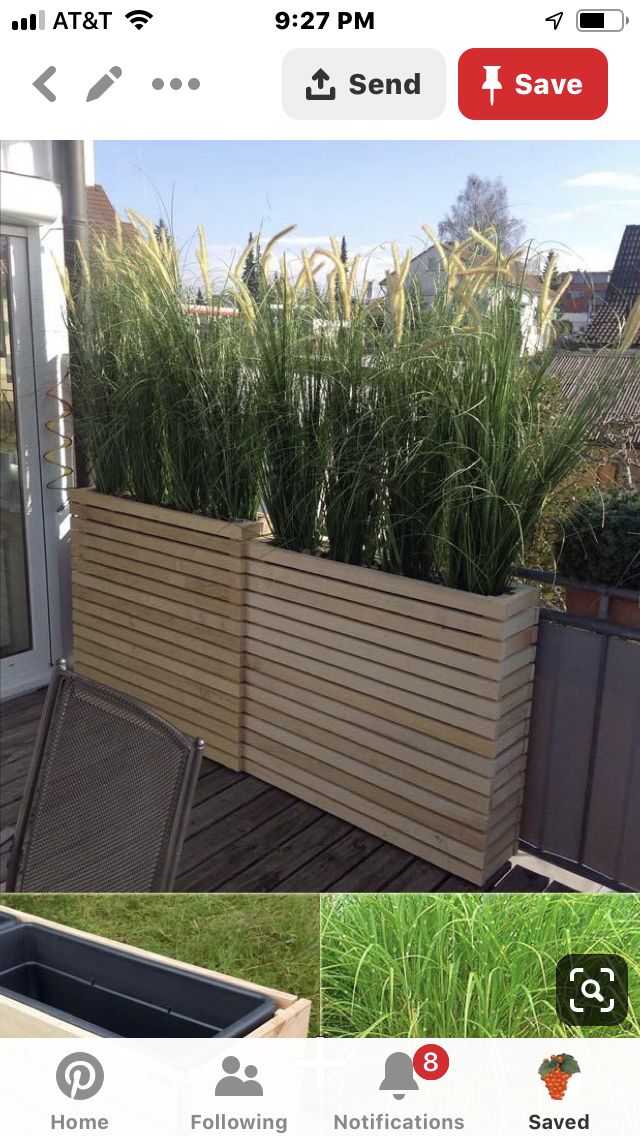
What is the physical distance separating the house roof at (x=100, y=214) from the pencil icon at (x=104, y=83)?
240 centimetres

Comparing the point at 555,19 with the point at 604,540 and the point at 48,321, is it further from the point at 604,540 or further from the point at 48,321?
the point at 48,321

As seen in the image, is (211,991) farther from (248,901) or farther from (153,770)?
(153,770)

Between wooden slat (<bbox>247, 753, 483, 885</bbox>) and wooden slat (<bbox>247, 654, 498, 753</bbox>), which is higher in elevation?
wooden slat (<bbox>247, 654, 498, 753</bbox>)

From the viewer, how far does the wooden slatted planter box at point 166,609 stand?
3197mm

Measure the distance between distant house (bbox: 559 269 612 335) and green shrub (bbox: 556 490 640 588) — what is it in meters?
0.46

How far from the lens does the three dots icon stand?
1315mm

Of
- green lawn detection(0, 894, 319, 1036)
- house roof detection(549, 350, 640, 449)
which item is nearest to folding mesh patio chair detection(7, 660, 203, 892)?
green lawn detection(0, 894, 319, 1036)

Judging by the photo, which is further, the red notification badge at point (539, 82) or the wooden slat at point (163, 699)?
the wooden slat at point (163, 699)

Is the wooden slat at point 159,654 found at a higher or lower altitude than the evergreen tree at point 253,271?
lower

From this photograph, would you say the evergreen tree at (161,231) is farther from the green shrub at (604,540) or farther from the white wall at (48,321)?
the green shrub at (604,540)

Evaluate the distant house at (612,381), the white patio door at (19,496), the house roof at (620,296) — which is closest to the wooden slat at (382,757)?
the distant house at (612,381)

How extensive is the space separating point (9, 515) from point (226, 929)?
335 centimetres
